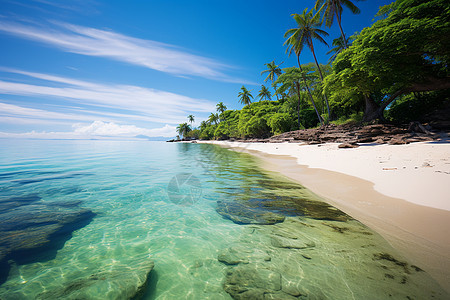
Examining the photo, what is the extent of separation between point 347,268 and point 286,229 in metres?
1.21

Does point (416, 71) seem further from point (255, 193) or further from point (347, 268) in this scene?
point (347, 268)

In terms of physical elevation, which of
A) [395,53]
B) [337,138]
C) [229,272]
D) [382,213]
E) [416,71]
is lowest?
[229,272]

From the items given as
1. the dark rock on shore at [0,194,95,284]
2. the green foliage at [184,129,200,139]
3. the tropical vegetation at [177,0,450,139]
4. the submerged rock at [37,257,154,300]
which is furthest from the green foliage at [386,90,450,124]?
the green foliage at [184,129,200,139]

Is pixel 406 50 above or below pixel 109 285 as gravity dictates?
above

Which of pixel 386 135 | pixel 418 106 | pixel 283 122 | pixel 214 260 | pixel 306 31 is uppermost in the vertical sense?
pixel 306 31

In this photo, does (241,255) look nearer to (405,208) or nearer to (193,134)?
(405,208)

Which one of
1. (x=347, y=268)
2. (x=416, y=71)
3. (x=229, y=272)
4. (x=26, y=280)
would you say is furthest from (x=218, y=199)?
(x=416, y=71)

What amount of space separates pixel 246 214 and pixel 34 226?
4.75 m

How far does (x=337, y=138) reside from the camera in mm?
16906

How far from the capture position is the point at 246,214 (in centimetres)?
428

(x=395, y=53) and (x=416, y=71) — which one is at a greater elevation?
(x=395, y=53)

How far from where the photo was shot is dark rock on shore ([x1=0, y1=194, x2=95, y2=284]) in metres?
2.88

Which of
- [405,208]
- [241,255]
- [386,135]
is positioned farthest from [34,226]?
[386,135]

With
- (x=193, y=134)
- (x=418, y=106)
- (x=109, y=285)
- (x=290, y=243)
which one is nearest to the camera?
(x=109, y=285)
